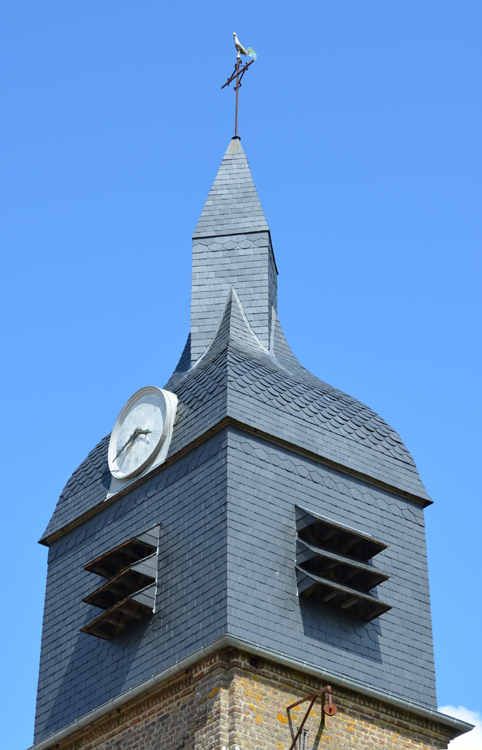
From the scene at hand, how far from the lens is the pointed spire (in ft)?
94.0

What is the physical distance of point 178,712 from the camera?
21.1 m

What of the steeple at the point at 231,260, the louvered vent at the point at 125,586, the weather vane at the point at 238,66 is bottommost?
the louvered vent at the point at 125,586

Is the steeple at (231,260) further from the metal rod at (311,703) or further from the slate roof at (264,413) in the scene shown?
the metal rod at (311,703)

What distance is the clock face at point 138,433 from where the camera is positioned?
24.4m

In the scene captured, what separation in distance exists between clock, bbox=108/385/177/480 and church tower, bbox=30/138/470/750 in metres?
0.04

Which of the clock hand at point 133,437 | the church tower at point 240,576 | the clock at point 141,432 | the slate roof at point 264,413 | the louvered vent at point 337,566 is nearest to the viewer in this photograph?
the church tower at point 240,576

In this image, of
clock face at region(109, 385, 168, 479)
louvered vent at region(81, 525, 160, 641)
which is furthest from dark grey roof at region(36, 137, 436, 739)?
clock face at region(109, 385, 168, 479)

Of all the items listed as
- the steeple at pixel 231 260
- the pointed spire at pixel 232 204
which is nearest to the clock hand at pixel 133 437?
the steeple at pixel 231 260

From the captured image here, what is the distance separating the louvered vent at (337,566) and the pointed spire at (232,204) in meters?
7.66

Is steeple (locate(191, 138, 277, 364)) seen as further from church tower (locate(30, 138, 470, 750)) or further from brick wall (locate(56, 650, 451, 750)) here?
brick wall (locate(56, 650, 451, 750))

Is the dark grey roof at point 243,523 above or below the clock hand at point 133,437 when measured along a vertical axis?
below

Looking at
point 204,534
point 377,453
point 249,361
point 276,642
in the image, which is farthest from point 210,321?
point 276,642

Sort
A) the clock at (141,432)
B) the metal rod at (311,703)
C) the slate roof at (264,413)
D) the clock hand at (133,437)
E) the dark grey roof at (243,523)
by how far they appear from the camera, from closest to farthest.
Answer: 1. the metal rod at (311,703)
2. the dark grey roof at (243,523)
3. the slate roof at (264,413)
4. the clock at (141,432)
5. the clock hand at (133,437)

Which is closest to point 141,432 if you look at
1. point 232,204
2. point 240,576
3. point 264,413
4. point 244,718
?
point 264,413
